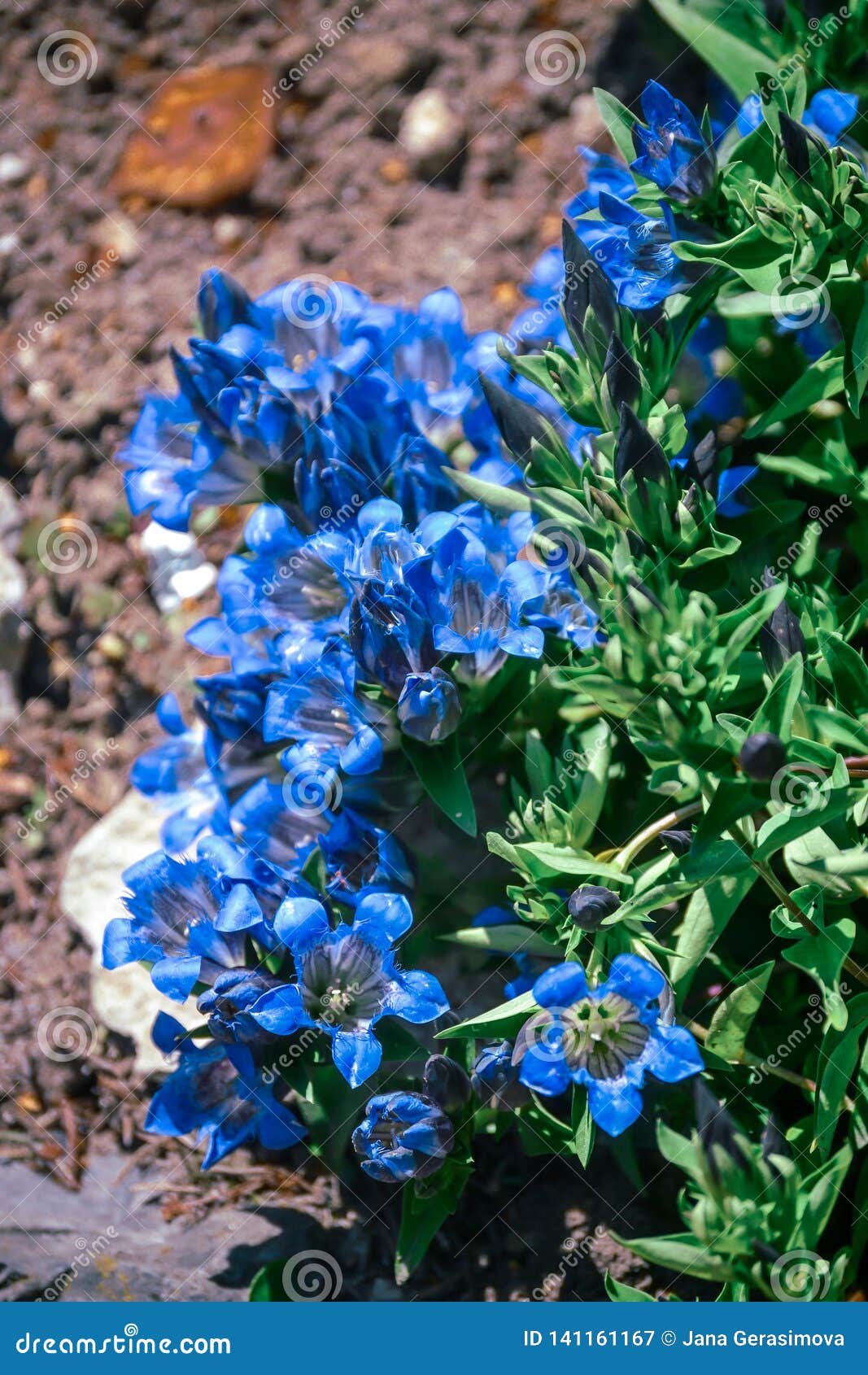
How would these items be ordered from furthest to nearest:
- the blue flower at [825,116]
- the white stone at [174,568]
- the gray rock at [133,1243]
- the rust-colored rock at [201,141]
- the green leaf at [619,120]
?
the rust-colored rock at [201,141] → the white stone at [174,568] → the gray rock at [133,1243] → the green leaf at [619,120] → the blue flower at [825,116]

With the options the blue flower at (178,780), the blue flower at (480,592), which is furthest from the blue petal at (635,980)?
the blue flower at (178,780)

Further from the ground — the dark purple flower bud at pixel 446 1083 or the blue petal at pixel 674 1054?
the blue petal at pixel 674 1054

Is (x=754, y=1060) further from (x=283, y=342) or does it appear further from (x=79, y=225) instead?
(x=79, y=225)

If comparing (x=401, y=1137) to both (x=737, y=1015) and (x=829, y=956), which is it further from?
(x=829, y=956)

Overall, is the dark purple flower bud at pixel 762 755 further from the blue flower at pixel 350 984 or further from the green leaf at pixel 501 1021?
the blue flower at pixel 350 984

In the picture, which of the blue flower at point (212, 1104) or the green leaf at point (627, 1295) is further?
the blue flower at point (212, 1104)

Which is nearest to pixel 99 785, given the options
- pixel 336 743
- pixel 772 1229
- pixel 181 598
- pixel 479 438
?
pixel 181 598
